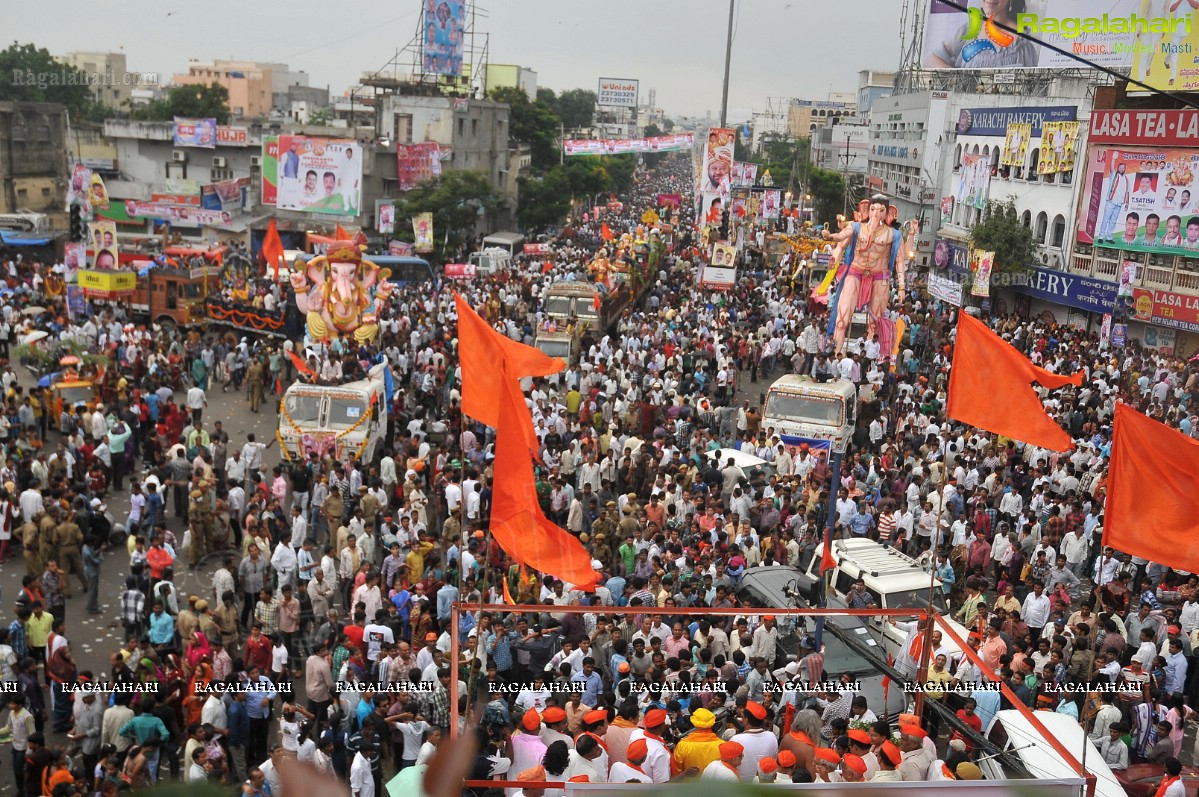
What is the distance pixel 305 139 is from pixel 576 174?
2096cm

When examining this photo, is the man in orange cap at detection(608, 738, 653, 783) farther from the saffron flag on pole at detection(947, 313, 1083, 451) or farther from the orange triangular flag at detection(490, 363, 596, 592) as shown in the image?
the saffron flag on pole at detection(947, 313, 1083, 451)

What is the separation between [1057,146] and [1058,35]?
6490 millimetres

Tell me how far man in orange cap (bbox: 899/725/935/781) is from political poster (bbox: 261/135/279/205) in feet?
131

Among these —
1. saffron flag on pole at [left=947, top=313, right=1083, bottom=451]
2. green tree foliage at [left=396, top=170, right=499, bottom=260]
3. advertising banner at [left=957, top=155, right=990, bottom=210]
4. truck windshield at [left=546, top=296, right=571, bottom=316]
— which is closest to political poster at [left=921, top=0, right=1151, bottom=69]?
advertising banner at [left=957, top=155, right=990, bottom=210]

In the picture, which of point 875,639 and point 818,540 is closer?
point 875,639

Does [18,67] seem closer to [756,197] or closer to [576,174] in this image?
[576,174]

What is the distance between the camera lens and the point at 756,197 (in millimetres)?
54781

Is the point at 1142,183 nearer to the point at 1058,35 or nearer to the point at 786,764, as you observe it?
the point at 1058,35

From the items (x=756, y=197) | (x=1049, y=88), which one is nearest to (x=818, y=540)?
(x=1049, y=88)

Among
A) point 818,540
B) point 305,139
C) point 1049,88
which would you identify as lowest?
point 818,540

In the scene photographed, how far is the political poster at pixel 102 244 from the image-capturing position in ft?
83.9

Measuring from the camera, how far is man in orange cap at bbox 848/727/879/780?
7.21 meters

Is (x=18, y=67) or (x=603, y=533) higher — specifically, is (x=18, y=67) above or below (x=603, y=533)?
above

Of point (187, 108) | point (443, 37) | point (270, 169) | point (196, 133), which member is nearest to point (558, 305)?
point (270, 169)
